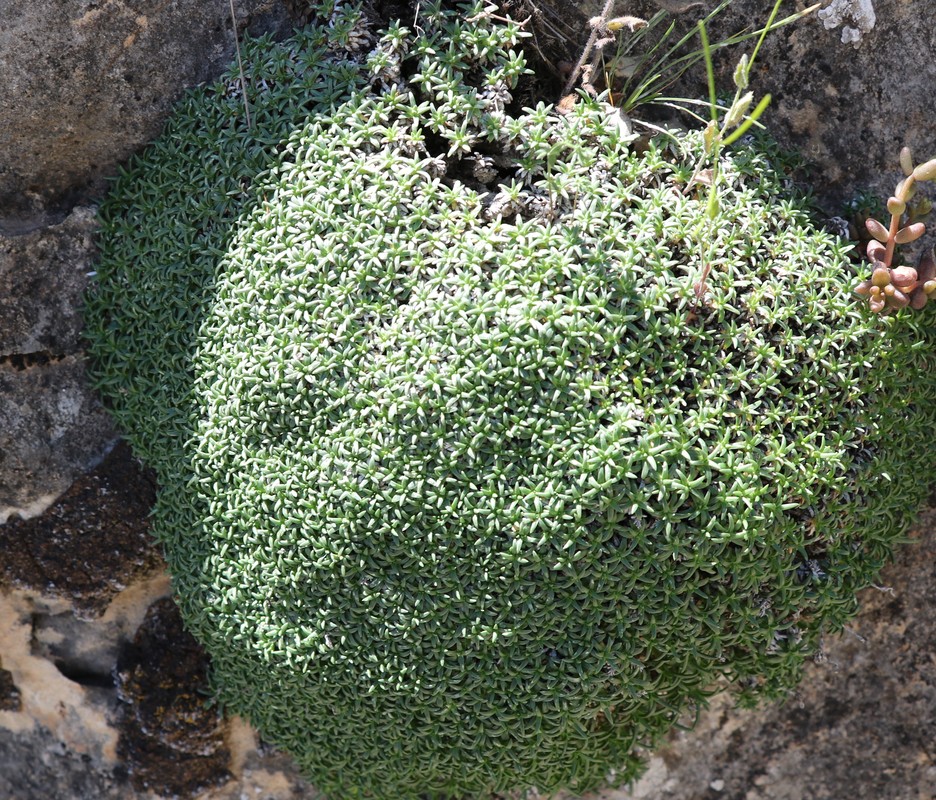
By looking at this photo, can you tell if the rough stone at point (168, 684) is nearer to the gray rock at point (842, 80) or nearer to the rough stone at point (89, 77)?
the rough stone at point (89, 77)

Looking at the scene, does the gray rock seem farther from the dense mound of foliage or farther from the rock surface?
the dense mound of foliage

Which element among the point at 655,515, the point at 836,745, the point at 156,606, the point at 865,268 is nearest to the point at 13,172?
the point at 156,606

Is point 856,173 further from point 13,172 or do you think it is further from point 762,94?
point 13,172

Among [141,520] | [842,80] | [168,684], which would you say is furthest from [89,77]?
[842,80]

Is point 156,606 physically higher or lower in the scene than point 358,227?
lower

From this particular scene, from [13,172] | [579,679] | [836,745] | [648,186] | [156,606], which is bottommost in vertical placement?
[156,606]

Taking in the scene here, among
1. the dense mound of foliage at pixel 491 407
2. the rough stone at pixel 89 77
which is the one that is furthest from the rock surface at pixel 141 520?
the dense mound of foliage at pixel 491 407
